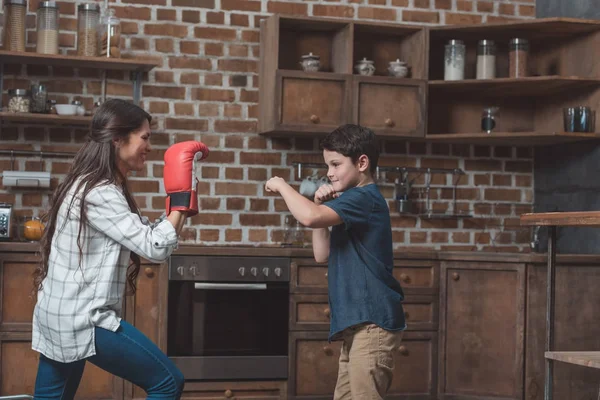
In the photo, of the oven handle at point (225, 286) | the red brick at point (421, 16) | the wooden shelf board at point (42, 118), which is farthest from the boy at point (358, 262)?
the red brick at point (421, 16)

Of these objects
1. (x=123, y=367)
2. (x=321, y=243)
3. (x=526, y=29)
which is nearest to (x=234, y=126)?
(x=526, y=29)

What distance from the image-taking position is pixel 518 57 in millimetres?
4555

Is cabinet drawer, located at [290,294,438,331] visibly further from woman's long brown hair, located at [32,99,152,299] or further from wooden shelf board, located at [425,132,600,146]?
woman's long brown hair, located at [32,99,152,299]

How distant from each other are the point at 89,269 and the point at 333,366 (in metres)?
2.11

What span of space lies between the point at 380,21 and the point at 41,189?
6.59 feet

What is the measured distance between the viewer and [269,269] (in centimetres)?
411

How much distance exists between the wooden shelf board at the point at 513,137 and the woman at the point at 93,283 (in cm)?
253

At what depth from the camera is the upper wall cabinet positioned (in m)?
4.34

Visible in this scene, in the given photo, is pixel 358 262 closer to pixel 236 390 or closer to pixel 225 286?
pixel 225 286

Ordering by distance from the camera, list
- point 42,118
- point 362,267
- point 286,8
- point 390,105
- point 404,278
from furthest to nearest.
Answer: point 286,8, point 390,105, point 404,278, point 42,118, point 362,267

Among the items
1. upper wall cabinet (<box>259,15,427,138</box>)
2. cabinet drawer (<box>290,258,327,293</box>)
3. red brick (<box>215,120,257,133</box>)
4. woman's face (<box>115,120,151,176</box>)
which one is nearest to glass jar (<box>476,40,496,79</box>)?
upper wall cabinet (<box>259,15,427,138</box>)

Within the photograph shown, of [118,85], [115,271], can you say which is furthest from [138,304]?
[115,271]

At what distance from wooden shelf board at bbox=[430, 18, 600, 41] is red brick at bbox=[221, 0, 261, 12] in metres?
0.93

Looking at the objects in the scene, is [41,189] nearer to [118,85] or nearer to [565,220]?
[118,85]
